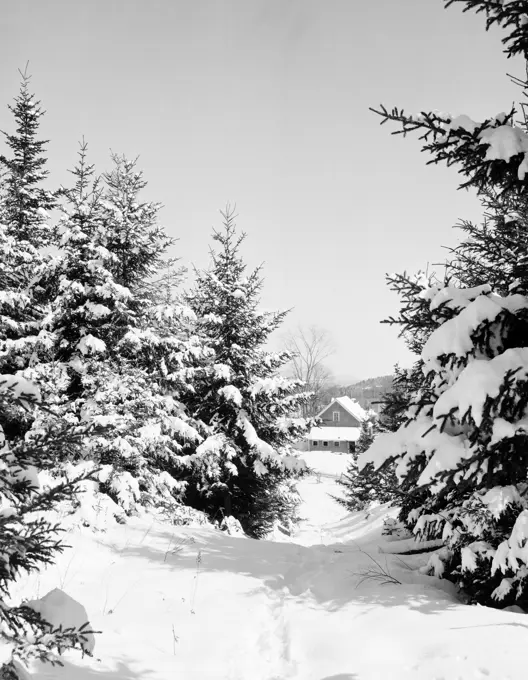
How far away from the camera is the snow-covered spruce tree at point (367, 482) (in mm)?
5548

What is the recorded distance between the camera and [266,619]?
14.7 ft

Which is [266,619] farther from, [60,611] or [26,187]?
[26,187]

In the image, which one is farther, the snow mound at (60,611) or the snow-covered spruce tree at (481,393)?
the snow-covered spruce tree at (481,393)

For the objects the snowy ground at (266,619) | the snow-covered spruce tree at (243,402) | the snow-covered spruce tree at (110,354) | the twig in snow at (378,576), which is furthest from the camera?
the snow-covered spruce tree at (243,402)

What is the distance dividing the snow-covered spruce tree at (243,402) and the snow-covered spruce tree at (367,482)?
7.31ft

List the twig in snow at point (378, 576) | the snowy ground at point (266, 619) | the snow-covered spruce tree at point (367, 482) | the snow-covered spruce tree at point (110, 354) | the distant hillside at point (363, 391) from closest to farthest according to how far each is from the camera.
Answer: the snowy ground at point (266, 619), the twig in snow at point (378, 576), the snow-covered spruce tree at point (367, 482), the snow-covered spruce tree at point (110, 354), the distant hillside at point (363, 391)

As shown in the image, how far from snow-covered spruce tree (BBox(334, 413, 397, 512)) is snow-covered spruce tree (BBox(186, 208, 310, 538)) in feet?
7.31

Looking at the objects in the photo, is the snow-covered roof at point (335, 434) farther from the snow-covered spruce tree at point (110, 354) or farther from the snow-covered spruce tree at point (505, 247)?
the snow-covered spruce tree at point (505, 247)

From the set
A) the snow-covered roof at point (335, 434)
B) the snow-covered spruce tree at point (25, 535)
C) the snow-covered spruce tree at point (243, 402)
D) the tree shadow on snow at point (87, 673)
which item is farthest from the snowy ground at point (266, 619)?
the snow-covered roof at point (335, 434)

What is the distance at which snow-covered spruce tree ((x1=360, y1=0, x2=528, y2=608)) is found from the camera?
321 centimetres

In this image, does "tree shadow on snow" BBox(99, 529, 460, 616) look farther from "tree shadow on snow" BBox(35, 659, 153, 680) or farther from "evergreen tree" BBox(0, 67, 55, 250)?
"evergreen tree" BBox(0, 67, 55, 250)

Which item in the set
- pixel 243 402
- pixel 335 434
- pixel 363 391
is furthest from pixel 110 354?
pixel 363 391

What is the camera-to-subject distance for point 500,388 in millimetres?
3111

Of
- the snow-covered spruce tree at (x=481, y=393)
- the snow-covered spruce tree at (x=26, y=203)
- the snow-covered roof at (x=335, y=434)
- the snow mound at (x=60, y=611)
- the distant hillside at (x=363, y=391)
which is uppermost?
the snow-covered spruce tree at (x=26, y=203)
